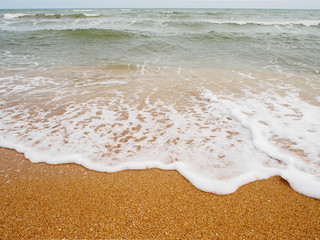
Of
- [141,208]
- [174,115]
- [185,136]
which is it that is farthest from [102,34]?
[141,208]

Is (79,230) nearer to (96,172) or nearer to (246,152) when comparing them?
(96,172)

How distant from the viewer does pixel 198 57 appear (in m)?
8.62

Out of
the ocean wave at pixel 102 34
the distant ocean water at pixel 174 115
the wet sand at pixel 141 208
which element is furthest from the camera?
the ocean wave at pixel 102 34

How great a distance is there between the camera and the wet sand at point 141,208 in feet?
5.69

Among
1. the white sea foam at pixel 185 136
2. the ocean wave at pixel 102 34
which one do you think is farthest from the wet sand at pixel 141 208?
the ocean wave at pixel 102 34

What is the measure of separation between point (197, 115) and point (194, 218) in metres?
2.18

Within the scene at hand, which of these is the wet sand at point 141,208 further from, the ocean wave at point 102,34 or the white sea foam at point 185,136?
the ocean wave at point 102,34

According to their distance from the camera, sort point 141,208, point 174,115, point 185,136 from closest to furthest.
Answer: point 141,208 → point 185,136 → point 174,115

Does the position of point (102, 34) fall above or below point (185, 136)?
above

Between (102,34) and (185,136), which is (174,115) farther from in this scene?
(102,34)

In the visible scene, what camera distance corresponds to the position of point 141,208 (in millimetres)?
Result: 1965

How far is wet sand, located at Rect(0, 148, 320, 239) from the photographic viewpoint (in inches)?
68.2

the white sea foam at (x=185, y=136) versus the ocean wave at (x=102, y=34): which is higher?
the ocean wave at (x=102, y=34)

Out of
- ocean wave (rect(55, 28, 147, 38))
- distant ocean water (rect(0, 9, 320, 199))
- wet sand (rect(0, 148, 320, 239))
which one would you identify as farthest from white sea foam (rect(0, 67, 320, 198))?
ocean wave (rect(55, 28, 147, 38))
